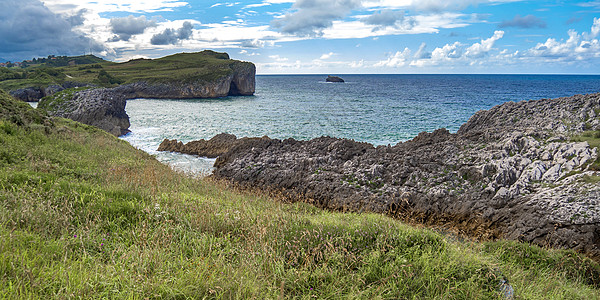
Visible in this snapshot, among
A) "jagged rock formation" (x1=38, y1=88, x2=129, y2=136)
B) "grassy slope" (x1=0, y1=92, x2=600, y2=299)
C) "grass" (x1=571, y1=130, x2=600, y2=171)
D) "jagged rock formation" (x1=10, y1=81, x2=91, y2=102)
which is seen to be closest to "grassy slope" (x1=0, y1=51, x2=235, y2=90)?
"jagged rock formation" (x1=10, y1=81, x2=91, y2=102)

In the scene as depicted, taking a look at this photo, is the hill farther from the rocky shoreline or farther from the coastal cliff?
the rocky shoreline

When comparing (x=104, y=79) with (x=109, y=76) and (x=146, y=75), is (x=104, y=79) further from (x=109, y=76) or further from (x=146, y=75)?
(x=146, y=75)

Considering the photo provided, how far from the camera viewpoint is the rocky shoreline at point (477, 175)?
41.2ft

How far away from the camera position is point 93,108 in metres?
41.0

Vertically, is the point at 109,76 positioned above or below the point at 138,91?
above

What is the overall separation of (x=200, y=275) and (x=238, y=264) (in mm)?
797

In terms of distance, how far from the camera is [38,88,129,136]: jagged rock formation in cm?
4024

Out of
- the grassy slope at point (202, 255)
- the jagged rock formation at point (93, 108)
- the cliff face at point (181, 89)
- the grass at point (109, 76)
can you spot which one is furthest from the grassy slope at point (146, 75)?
the grassy slope at point (202, 255)

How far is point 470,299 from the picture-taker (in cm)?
471

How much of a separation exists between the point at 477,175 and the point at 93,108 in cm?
4365

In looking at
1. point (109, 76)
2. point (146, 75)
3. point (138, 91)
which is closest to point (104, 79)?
point (109, 76)

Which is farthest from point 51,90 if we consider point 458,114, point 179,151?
point 458,114

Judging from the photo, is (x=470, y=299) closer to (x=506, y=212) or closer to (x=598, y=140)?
(x=506, y=212)

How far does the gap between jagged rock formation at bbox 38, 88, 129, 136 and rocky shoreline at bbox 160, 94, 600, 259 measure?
25.0 meters
